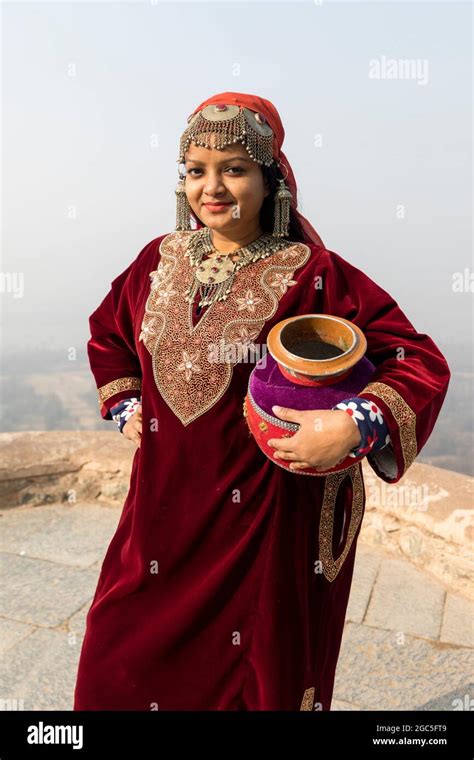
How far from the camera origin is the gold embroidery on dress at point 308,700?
1891 millimetres

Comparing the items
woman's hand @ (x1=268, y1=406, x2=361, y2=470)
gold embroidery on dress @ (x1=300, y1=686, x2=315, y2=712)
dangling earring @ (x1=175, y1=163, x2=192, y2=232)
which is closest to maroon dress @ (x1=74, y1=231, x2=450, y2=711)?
gold embroidery on dress @ (x1=300, y1=686, x2=315, y2=712)

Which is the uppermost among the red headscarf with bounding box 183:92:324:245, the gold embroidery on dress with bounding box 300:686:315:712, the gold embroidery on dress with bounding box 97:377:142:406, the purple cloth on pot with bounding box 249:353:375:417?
the red headscarf with bounding box 183:92:324:245

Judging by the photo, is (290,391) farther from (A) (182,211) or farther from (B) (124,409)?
(A) (182,211)

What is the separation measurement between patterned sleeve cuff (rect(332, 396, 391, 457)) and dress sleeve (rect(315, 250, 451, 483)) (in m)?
0.02

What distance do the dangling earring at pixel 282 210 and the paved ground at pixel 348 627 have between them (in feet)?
7.22

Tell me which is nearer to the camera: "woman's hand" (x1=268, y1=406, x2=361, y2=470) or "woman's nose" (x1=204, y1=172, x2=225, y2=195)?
"woman's hand" (x1=268, y1=406, x2=361, y2=470)

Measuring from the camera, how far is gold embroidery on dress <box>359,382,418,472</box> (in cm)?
162

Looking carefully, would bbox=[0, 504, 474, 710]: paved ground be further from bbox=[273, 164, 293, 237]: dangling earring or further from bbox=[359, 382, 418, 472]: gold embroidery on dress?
bbox=[273, 164, 293, 237]: dangling earring

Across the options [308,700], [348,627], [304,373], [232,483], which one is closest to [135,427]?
[232,483]

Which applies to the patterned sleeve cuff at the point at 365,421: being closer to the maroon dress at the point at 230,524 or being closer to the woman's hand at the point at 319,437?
the woman's hand at the point at 319,437

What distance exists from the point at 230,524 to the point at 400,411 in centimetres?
55

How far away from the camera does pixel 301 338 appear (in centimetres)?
169

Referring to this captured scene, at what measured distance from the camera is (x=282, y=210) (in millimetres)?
1924

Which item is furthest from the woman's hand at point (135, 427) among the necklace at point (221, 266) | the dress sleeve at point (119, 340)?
the necklace at point (221, 266)
